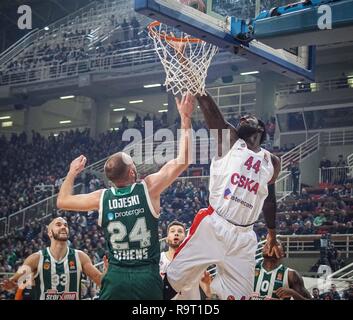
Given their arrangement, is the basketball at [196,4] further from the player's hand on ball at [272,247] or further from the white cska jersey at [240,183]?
the player's hand on ball at [272,247]

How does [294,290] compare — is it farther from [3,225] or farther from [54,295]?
[3,225]

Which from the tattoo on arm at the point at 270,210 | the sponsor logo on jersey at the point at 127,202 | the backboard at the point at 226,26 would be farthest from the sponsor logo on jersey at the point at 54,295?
the backboard at the point at 226,26

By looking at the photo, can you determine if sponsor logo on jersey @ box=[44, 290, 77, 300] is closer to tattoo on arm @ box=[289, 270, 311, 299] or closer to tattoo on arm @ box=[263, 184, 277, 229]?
tattoo on arm @ box=[263, 184, 277, 229]

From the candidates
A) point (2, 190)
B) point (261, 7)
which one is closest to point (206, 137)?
point (261, 7)

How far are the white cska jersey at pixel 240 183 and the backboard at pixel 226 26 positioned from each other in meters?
0.88

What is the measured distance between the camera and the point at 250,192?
5.52 metres

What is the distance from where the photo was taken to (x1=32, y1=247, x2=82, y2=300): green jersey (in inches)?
243

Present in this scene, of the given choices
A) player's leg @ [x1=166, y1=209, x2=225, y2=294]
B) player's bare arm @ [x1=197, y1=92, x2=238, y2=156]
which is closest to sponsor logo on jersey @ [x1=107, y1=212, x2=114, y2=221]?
player's leg @ [x1=166, y1=209, x2=225, y2=294]

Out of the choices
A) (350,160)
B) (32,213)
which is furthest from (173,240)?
(32,213)

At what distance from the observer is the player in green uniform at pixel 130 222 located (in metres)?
4.76

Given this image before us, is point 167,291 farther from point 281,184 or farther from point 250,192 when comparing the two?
point 281,184

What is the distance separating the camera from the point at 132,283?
4723mm

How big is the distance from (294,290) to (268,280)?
0.80 ft
